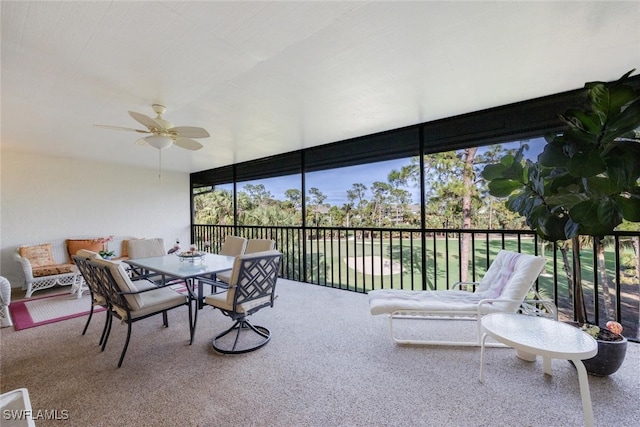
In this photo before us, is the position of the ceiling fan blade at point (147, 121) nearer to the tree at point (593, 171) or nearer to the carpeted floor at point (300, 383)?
the carpeted floor at point (300, 383)

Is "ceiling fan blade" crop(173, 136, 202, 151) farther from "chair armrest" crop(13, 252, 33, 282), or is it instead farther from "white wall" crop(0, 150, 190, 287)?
"white wall" crop(0, 150, 190, 287)

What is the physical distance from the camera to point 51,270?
399 centimetres

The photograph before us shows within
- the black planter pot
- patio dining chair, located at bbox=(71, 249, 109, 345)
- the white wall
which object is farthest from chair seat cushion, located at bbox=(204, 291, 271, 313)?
the white wall

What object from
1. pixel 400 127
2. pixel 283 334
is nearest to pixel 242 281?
pixel 283 334

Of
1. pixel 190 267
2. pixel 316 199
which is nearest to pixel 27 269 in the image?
pixel 190 267

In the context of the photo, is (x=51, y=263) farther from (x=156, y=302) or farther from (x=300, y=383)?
(x=300, y=383)

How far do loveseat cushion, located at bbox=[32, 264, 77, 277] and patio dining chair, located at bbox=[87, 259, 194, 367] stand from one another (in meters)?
2.59

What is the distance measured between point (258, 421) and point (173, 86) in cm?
255

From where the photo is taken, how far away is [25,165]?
4.50 metres

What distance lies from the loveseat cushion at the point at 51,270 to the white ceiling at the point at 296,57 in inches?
82.4

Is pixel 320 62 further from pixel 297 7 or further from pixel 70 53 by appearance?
pixel 70 53

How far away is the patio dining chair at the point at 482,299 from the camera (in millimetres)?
2156

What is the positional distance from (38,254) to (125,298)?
3.63 m

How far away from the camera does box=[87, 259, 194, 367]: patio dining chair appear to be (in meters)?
2.08
